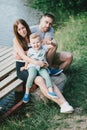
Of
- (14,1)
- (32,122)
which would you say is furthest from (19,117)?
(14,1)

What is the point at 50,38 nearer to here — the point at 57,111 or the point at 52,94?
the point at 52,94

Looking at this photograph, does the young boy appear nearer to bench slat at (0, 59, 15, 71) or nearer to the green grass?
the green grass

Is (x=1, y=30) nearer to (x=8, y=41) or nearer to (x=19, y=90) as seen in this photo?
(x=8, y=41)

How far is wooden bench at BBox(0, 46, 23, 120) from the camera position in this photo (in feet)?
19.1

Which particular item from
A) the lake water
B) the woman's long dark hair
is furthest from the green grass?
the lake water

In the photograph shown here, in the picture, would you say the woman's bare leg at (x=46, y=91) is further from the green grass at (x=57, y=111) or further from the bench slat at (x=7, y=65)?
the bench slat at (x=7, y=65)

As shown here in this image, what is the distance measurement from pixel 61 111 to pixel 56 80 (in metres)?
0.69

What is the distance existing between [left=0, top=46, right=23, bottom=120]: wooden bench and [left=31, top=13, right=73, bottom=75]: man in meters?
0.63

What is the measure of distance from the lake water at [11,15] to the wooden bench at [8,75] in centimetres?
281

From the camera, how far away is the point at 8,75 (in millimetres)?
6582

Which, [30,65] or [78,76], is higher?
[30,65]

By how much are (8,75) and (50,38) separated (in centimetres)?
98

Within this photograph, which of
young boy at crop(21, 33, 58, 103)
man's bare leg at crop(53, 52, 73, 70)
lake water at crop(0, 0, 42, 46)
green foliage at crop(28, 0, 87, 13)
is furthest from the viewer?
green foliage at crop(28, 0, 87, 13)

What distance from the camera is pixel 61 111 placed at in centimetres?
549
